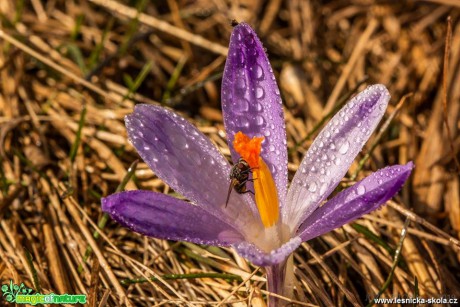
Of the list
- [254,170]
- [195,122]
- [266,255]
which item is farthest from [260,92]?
[195,122]

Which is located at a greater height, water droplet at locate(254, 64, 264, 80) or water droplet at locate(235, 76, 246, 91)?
water droplet at locate(254, 64, 264, 80)

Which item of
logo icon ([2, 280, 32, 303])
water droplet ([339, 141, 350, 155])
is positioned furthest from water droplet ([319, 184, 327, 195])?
logo icon ([2, 280, 32, 303])

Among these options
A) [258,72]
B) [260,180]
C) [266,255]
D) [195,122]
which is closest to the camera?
[266,255]

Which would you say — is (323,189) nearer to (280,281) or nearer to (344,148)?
(344,148)

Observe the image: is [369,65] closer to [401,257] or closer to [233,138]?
[401,257]

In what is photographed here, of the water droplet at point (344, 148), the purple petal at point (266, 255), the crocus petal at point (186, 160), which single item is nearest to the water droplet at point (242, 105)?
the crocus petal at point (186, 160)

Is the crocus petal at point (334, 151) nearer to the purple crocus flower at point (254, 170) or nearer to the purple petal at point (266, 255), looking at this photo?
the purple crocus flower at point (254, 170)

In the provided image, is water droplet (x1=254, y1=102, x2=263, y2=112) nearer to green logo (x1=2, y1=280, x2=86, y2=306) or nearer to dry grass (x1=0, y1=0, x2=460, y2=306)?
dry grass (x1=0, y1=0, x2=460, y2=306)

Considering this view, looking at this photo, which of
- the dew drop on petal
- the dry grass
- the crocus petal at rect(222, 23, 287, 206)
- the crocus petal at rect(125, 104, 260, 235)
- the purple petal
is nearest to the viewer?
the purple petal
